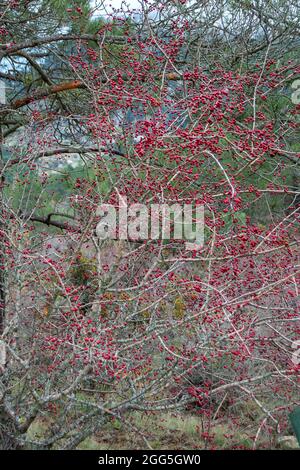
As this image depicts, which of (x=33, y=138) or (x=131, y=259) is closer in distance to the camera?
(x=131, y=259)

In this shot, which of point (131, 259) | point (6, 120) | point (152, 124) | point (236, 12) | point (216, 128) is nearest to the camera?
point (152, 124)

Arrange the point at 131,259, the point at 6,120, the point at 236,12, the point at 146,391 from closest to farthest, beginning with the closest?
the point at 146,391, the point at 131,259, the point at 236,12, the point at 6,120

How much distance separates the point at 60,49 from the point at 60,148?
3.77ft

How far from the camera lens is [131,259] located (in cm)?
489

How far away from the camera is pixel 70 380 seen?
420 centimetres

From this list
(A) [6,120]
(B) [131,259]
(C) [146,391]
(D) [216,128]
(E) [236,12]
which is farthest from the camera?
(A) [6,120]

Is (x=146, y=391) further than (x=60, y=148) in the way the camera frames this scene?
No

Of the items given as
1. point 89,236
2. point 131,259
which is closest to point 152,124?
point 89,236

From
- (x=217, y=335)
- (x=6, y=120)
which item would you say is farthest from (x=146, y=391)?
(x=6, y=120)

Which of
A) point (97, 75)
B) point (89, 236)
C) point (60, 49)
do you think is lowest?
point (89, 236)

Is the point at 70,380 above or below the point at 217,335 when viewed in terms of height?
below

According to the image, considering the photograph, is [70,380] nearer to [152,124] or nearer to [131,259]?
[131,259]

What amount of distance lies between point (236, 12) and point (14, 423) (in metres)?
4.91

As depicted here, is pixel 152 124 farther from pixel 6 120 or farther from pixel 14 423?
pixel 6 120
